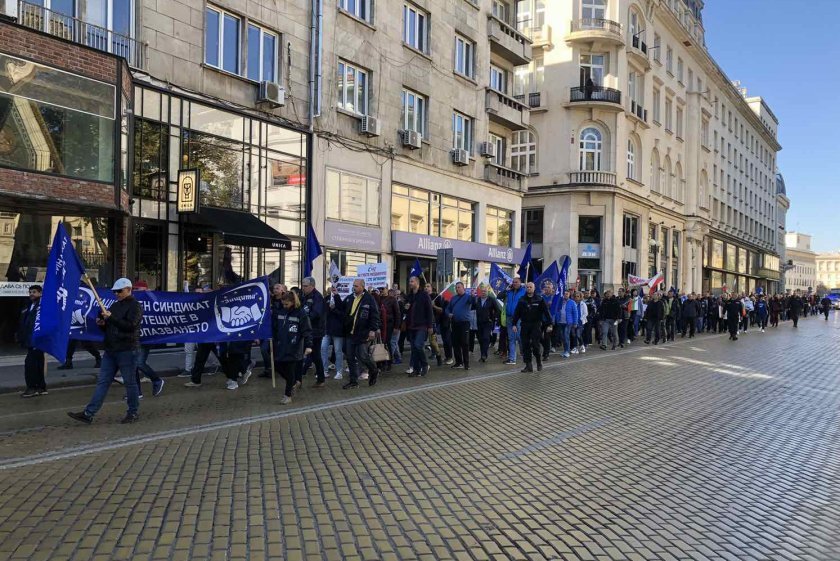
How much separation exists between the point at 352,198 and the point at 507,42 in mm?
13674

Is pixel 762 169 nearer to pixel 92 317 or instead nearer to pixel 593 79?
pixel 593 79

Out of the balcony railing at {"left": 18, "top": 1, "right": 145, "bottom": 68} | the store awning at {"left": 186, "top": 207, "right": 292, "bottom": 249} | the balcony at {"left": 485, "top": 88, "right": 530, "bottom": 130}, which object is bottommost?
the store awning at {"left": 186, "top": 207, "right": 292, "bottom": 249}

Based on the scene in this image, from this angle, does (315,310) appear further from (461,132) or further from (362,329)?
(461,132)

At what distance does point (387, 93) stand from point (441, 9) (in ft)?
18.0

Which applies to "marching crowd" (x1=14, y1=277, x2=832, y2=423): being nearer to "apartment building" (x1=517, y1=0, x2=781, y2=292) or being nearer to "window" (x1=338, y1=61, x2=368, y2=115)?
"window" (x1=338, y1=61, x2=368, y2=115)

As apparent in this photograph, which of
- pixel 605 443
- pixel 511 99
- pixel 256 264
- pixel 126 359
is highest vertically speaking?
pixel 511 99

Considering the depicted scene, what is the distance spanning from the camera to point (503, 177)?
3219cm

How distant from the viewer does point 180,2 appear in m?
17.1

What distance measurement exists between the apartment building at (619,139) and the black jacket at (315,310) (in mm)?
32996

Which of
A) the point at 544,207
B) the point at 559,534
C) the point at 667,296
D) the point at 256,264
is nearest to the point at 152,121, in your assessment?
the point at 256,264

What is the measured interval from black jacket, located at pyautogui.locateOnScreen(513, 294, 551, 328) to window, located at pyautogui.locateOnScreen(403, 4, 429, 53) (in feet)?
48.5

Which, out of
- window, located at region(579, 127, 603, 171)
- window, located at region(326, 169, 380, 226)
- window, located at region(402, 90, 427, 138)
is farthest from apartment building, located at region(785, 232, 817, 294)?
window, located at region(326, 169, 380, 226)

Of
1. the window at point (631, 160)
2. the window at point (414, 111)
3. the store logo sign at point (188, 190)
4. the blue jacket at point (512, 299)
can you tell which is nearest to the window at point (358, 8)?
the window at point (414, 111)

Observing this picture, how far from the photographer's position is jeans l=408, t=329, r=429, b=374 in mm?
13102
